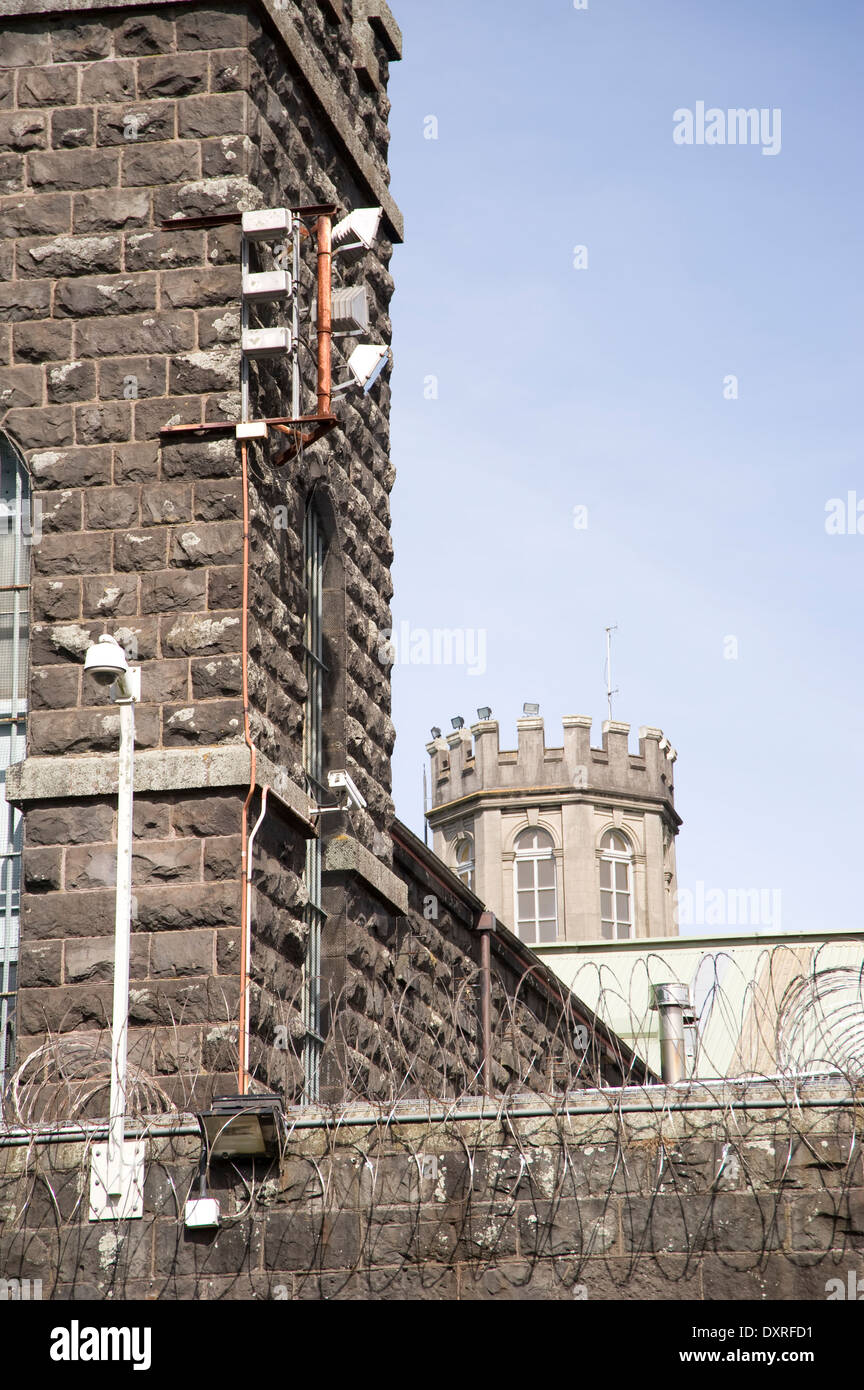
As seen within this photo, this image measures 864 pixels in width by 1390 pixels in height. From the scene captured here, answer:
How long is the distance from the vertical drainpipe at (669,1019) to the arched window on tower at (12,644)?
12.2 feet

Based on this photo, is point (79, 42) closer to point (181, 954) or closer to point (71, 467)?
point (71, 467)

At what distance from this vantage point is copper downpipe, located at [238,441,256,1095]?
10086 mm

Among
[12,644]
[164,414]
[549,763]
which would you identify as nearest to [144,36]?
[164,414]

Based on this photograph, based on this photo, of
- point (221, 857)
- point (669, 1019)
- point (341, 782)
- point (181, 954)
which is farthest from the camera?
point (669, 1019)

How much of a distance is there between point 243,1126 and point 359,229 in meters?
6.32

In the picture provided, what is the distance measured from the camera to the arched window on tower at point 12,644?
36.4 ft

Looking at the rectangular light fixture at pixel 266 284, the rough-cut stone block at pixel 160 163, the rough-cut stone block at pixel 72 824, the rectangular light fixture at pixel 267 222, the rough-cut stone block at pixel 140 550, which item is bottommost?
the rough-cut stone block at pixel 72 824

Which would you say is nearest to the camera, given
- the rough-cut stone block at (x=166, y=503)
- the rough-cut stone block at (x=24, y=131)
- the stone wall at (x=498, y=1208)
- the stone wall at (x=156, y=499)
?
the stone wall at (x=498, y=1208)

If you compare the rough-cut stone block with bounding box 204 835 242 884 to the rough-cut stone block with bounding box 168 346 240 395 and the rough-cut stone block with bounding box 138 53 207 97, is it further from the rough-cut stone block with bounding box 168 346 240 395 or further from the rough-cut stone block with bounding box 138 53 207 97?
the rough-cut stone block with bounding box 138 53 207 97

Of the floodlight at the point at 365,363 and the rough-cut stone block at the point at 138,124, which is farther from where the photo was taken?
the floodlight at the point at 365,363

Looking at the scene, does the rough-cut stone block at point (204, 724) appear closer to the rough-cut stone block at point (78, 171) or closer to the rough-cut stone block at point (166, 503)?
the rough-cut stone block at point (166, 503)

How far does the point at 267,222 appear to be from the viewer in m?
11.2

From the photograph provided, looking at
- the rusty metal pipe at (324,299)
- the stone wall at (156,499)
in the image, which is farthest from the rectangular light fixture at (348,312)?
the rusty metal pipe at (324,299)

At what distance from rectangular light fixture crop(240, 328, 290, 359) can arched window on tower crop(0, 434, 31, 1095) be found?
1.45 m
